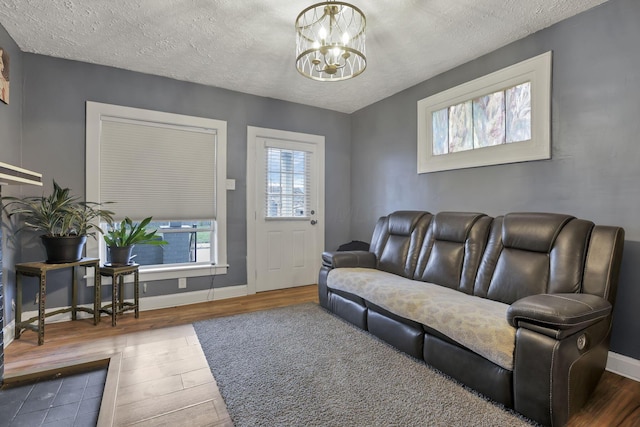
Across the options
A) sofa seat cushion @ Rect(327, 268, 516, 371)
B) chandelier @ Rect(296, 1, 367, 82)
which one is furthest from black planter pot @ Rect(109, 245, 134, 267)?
chandelier @ Rect(296, 1, 367, 82)

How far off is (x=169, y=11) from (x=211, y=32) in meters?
0.35

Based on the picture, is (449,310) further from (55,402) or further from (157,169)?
(157,169)

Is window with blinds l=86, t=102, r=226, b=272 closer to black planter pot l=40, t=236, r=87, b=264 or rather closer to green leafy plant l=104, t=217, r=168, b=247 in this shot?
green leafy plant l=104, t=217, r=168, b=247

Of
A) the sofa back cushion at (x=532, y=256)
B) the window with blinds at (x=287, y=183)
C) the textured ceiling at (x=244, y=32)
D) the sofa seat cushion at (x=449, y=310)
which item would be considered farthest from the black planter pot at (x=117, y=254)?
the sofa back cushion at (x=532, y=256)

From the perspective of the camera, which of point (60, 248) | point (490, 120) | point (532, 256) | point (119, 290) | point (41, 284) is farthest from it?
point (119, 290)

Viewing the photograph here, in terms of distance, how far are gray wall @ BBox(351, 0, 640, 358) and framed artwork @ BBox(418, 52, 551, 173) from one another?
76 mm

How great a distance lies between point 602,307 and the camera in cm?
164

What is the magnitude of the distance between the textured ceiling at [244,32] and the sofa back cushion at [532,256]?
60.4 inches

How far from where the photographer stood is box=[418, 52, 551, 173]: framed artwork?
8.28ft

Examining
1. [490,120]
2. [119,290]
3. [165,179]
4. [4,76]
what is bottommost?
[119,290]

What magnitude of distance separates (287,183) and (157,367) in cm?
269

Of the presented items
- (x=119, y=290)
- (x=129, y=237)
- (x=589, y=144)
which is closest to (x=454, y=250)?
(x=589, y=144)

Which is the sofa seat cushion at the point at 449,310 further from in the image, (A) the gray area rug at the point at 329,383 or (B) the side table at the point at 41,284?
(B) the side table at the point at 41,284

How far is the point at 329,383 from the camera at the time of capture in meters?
1.91
